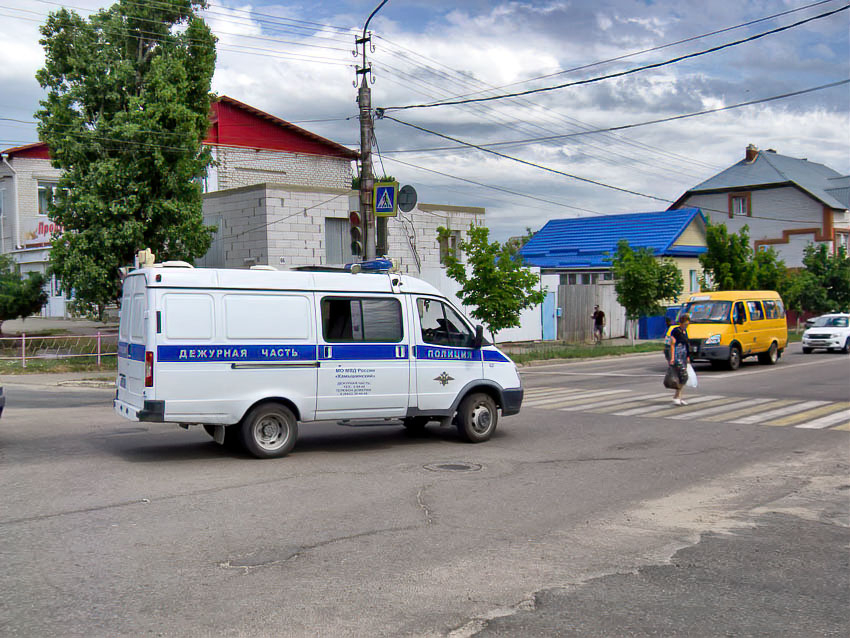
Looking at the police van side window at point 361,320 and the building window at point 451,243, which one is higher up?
the building window at point 451,243

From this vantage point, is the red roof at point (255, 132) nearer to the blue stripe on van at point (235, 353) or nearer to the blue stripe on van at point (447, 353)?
the blue stripe on van at point (447, 353)

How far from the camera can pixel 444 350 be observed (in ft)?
38.0

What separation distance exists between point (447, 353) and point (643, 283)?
23749mm

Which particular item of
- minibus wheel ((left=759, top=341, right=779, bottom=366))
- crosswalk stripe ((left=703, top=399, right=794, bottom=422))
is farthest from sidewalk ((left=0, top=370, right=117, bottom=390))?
minibus wheel ((left=759, top=341, right=779, bottom=366))

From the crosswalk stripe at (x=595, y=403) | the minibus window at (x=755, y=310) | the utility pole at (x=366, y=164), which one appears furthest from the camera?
the minibus window at (x=755, y=310)

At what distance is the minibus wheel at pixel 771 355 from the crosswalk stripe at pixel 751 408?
10.4 metres

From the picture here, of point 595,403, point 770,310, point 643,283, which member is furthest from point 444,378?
point 643,283

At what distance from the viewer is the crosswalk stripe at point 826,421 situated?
13.6 meters

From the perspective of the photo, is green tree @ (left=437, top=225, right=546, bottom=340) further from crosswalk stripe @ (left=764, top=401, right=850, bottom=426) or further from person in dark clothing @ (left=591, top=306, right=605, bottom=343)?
crosswalk stripe @ (left=764, top=401, right=850, bottom=426)

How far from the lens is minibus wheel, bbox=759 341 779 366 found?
88.5 ft

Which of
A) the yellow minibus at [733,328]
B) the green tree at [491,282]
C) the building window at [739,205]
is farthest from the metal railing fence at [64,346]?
the building window at [739,205]

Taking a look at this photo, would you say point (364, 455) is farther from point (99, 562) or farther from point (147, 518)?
point (99, 562)

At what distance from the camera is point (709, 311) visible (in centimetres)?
2547

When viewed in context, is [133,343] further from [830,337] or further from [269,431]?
[830,337]
